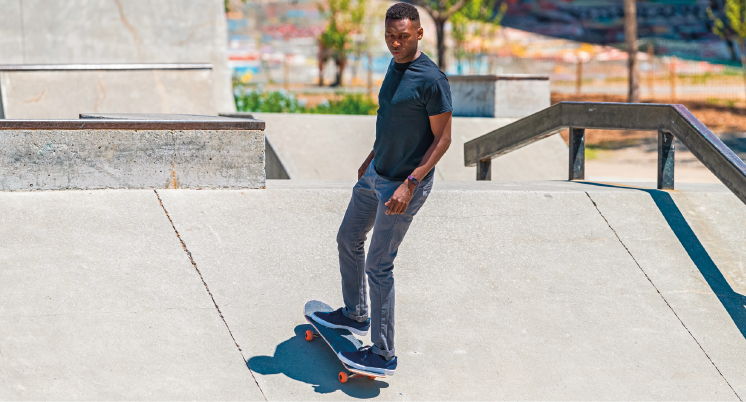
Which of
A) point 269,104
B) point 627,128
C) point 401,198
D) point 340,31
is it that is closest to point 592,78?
point 340,31

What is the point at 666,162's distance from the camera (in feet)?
19.8

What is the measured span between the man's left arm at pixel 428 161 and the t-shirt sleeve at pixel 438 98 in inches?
1.1

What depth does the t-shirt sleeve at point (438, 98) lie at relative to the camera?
3324 mm

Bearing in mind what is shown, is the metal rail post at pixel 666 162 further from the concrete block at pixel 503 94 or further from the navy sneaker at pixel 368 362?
the concrete block at pixel 503 94

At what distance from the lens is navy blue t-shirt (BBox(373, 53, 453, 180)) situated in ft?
11.0

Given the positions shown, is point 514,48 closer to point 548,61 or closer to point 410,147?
point 548,61

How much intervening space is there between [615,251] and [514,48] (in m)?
50.3

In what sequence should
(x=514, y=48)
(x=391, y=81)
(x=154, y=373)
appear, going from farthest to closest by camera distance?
(x=514, y=48) → (x=154, y=373) → (x=391, y=81)

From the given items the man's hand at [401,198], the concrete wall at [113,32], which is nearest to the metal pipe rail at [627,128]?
the man's hand at [401,198]

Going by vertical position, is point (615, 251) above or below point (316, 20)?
below

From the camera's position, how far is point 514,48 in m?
53.4

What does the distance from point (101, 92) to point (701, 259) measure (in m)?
7.77

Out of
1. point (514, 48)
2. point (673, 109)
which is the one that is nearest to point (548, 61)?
point (514, 48)

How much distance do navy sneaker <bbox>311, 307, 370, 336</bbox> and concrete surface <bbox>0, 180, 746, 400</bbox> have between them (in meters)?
0.20
